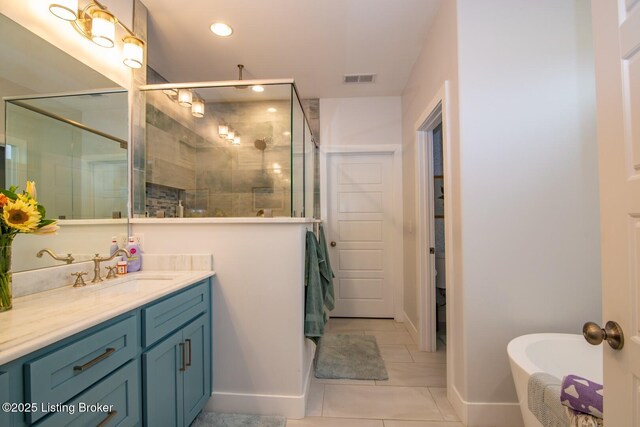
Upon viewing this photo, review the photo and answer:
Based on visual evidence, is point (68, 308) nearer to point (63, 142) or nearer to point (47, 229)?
point (47, 229)

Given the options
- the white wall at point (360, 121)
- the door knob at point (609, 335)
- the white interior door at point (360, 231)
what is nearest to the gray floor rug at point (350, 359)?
the white interior door at point (360, 231)

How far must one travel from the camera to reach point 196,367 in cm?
147

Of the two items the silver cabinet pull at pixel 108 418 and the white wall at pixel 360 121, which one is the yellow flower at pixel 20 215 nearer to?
the silver cabinet pull at pixel 108 418

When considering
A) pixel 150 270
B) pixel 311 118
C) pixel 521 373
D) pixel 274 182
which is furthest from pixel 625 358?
pixel 311 118

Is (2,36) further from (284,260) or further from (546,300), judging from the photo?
(546,300)

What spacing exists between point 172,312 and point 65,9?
5.11ft

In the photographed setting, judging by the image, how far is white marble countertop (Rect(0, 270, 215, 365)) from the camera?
730 millimetres

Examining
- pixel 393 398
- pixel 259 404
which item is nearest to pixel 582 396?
pixel 393 398

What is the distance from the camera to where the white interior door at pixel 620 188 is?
2.00 ft

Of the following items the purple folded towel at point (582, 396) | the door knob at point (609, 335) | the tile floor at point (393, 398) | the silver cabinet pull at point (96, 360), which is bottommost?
the tile floor at point (393, 398)

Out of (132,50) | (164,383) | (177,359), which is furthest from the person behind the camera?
(132,50)

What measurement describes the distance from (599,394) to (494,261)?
727 mm

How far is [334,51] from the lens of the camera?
2.37 meters

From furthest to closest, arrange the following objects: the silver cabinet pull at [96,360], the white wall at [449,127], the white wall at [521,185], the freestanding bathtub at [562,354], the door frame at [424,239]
Result: the door frame at [424,239], the white wall at [449,127], the white wall at [521,185], the freestanding bathtub at [562,354], the silver cabinet pull at [96,360]
